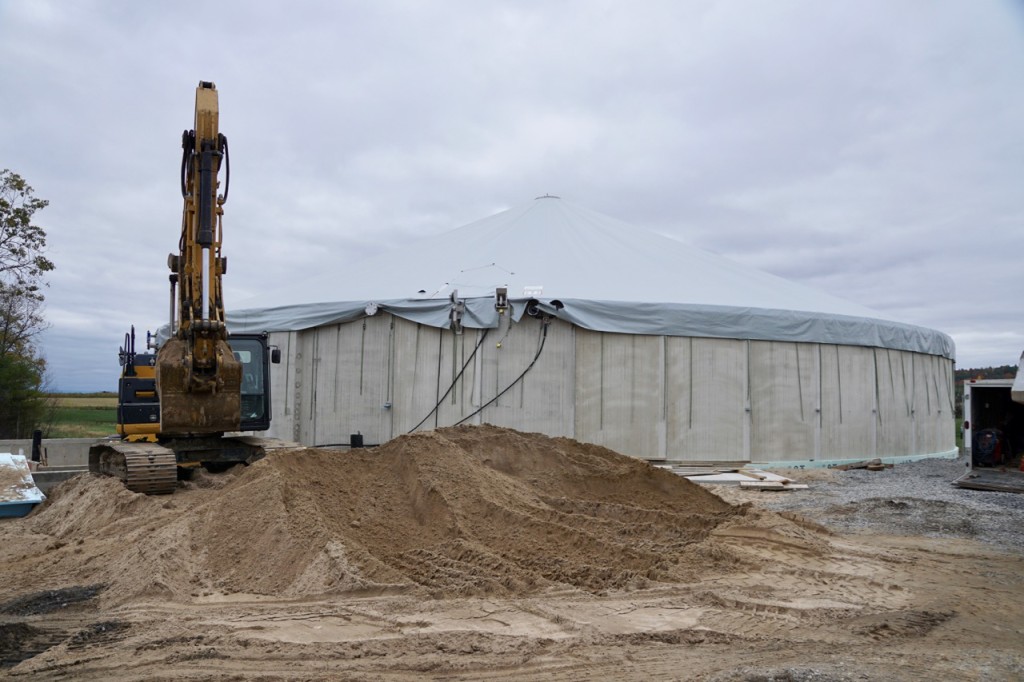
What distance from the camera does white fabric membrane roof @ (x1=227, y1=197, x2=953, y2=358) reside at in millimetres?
12461

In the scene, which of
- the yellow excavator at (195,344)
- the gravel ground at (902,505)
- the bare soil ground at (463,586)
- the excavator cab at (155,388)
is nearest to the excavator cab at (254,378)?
the excavator cab at (155,388)

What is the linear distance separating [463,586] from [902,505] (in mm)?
6254

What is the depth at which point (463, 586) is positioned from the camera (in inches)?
205

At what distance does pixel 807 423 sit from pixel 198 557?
10294 millimetres

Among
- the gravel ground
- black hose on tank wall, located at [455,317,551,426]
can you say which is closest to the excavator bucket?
black hose on tank wall, located at [455,317,551,426]

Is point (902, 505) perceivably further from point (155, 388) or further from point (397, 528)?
point (155, 388)

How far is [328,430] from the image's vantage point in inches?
511

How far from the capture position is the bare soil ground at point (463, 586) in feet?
13.3

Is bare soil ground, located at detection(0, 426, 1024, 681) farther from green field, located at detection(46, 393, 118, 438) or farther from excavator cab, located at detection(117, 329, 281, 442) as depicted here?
green field, located at detection(46, 393, 118, 438)

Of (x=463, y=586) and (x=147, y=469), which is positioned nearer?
(x=463, y=586)

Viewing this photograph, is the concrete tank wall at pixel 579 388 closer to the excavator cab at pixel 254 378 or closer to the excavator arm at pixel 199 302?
the excavator cab at pixel 254 378

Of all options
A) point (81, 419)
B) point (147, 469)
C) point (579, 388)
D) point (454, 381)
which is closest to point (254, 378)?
point (147, 469)

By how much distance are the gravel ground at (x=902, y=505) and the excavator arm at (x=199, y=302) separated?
6197 mm

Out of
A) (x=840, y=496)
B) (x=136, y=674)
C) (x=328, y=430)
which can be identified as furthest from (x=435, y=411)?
(x=136, y=674)
